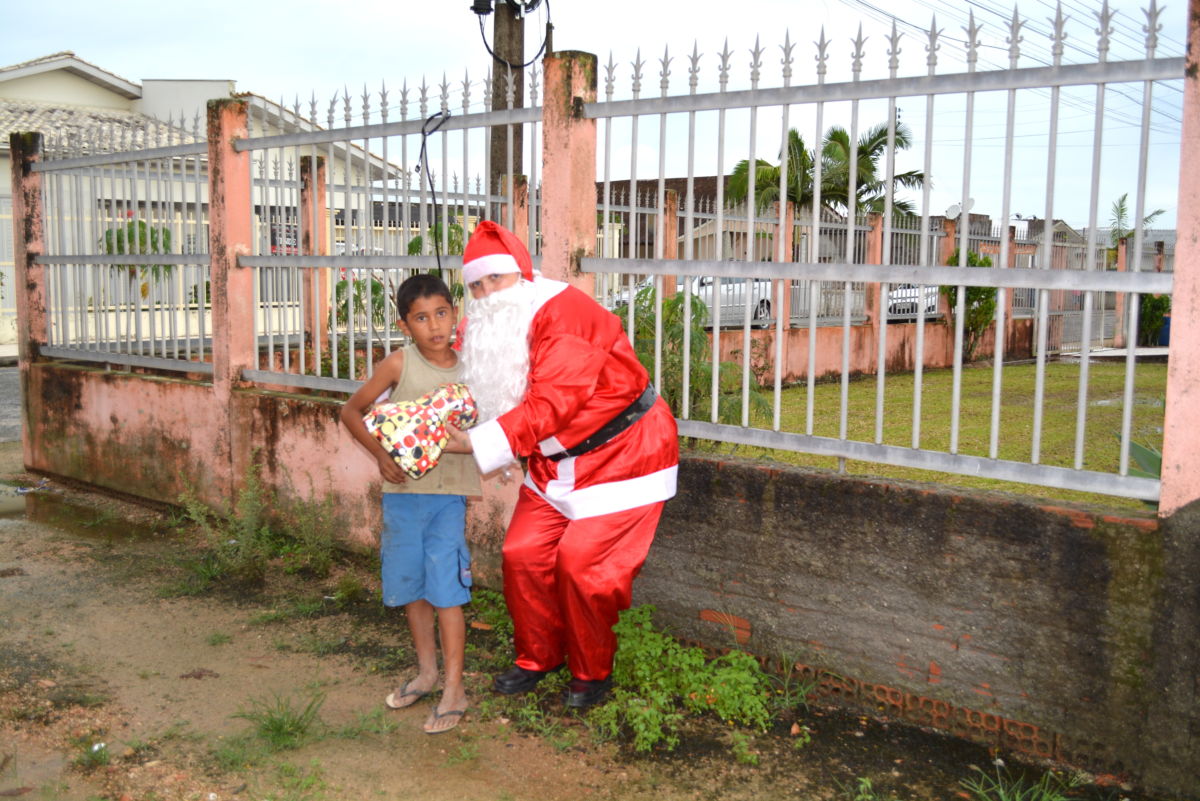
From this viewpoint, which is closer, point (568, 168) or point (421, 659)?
point (421, 659)

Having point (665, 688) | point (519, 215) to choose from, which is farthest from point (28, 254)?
point (665, 688)

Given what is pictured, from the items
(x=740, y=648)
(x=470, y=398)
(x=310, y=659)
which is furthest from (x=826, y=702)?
(x=310, y=659)

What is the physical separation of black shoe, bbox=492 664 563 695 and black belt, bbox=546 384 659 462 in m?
0.84

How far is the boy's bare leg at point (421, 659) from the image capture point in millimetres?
3783

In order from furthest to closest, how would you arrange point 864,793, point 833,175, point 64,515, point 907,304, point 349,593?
point 833,175 → point 907,304 → point 64,515 → point 349,593 → point 864,793

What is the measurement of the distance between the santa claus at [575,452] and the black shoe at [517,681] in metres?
0.20

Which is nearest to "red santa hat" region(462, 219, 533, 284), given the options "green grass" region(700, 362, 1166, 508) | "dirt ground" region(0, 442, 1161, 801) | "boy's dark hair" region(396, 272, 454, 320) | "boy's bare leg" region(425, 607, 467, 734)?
"boy's dark hair" region(396, 272, 454, 320)

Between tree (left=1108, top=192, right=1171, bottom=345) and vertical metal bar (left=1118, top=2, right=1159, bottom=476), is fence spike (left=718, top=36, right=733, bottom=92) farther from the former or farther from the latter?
tree (left=1108, top=192, right=1171, bottom=345)

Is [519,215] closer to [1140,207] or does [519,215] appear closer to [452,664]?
[452,664]

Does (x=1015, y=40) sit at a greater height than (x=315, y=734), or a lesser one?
greater

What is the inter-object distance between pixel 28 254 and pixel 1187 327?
7.66 metres

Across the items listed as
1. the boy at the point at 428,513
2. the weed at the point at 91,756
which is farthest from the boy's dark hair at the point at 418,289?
the weed at the point at 91,756

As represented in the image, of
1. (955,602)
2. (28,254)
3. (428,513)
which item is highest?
(28,254)

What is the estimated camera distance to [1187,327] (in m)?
3.11
